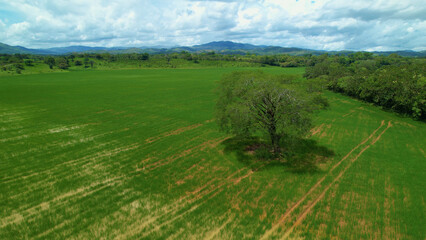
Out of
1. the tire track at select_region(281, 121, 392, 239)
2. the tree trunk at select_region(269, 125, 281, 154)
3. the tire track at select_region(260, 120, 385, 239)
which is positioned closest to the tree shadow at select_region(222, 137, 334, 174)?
the tree trunk at select_region(269, 125, 281, 154)

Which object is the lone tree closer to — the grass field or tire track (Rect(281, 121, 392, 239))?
the grass field

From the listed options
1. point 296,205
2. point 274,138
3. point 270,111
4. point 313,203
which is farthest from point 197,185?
point 270,111

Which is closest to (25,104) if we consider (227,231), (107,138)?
(107,138)

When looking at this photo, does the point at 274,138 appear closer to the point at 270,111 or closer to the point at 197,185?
the point at 270,111

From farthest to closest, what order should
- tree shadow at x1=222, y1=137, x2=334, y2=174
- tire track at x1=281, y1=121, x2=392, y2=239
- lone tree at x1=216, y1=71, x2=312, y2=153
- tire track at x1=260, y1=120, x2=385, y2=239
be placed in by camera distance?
tree shadow at x1=222, y1=137, x2=334, y2=174 → lone tree at x1=216, y1=71, x2=312, y2=153 → tire track at x1=281, y1=121, x2=392, y2=239 → tire track at x1=260, y1=120, x2=385, y2=239

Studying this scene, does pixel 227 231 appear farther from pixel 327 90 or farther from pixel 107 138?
pixel 327 90

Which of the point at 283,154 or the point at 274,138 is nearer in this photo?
the point at 274,138

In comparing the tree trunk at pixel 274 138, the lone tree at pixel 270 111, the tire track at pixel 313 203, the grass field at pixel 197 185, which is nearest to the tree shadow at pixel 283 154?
the grass field at pixel 197 185
